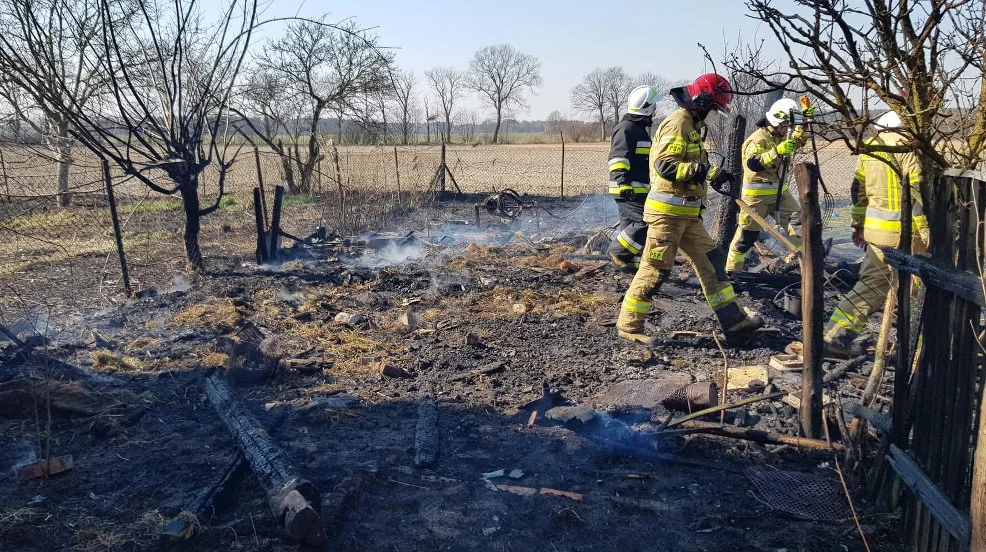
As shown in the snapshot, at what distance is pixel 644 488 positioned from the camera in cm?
353

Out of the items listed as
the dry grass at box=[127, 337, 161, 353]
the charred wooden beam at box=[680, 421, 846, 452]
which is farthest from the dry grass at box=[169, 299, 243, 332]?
the charred wooden beam at box=[680, 421, 846, 452]

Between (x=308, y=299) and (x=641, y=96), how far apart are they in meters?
4.42

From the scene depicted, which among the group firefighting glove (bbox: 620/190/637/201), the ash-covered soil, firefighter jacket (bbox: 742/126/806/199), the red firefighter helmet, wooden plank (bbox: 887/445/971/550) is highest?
the red firefighter helmet

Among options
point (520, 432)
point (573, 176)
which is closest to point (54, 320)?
point (520, 432)

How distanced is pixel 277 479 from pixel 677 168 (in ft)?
12.2

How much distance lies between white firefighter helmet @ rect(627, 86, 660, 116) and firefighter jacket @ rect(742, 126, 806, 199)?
1.59 metres

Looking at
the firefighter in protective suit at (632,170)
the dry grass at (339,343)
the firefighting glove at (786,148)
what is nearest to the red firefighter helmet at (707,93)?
the firefighter in protective suit at (632,170)

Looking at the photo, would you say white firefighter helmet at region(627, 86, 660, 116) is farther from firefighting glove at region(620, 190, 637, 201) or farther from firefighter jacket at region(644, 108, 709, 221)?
firefighter jacket at region(644, 108, 709, 221)

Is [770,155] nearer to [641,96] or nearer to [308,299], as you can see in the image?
[641,96]

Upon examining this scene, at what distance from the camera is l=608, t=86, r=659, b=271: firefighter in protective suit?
6801mm

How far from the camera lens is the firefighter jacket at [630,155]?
690cm

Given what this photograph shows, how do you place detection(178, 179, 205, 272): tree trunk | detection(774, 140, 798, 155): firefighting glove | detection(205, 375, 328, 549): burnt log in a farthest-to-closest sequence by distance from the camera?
detection(178, 179, 205, 272): tree trunk → detection(774, 140, 798, 155): firefighting glove → detection(205, 375, 328, 549): burnt log

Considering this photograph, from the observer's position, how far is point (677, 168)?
5242mm

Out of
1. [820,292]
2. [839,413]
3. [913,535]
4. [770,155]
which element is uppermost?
[770,155]
